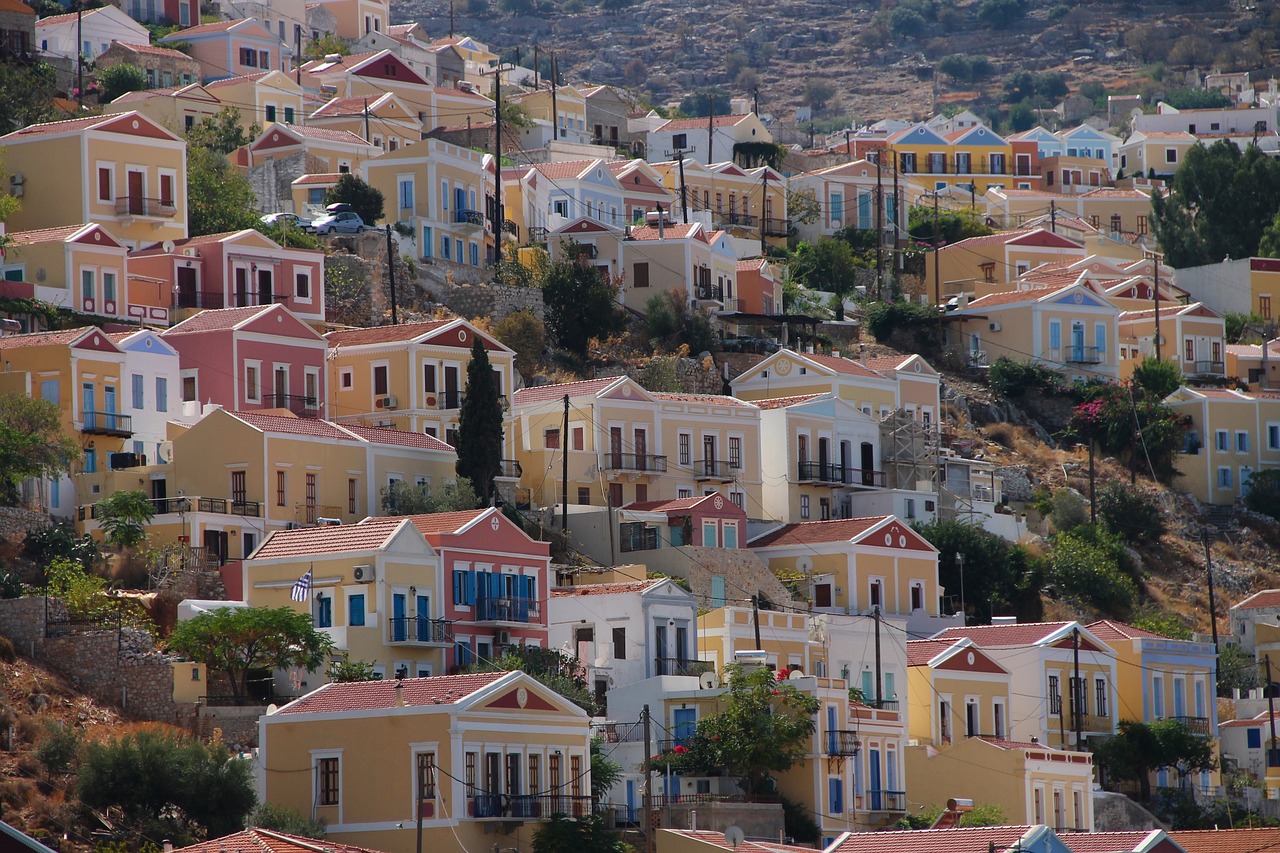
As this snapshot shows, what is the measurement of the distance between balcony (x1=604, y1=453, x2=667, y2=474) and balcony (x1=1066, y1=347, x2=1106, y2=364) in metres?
31.5

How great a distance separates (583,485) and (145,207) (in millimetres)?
19443

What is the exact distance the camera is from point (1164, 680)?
8394cm

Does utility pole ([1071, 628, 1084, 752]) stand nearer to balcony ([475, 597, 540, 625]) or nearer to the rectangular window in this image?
balcony ([475, 597, 540, 625])

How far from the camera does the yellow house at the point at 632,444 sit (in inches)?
3344

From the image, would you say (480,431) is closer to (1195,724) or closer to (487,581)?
(487,581)

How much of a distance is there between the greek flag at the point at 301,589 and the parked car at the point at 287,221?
32250mm

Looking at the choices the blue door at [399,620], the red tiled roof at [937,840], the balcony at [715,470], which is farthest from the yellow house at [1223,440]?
the red tiled roof at [937,840]

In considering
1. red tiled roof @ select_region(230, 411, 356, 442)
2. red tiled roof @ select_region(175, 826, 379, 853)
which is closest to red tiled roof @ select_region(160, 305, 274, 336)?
red tiled roof @ select_region(230, 411, 356, 442)

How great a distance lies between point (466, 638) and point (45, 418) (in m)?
13.5

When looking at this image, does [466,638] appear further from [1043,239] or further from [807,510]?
[1043,239]

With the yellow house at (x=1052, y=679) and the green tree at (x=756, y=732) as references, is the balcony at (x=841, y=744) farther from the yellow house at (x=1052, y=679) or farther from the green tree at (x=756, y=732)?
the yellow house at (x=1052, y=679)

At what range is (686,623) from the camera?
70875 millimetres

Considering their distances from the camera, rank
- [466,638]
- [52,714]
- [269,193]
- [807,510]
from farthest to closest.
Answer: [269,193] < [807,510] < [466,638] < [52,714]

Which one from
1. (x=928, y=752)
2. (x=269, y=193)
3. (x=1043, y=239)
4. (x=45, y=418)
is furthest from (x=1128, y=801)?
(x=1043, y=239)
